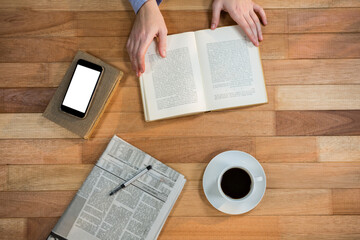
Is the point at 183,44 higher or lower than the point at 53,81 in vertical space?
higher

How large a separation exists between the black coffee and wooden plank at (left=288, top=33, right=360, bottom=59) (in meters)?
0.43

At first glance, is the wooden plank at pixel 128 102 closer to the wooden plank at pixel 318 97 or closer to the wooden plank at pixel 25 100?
the wooden plank at pixel 318 97

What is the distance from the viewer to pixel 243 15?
1.05m

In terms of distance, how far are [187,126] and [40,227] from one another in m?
0.57

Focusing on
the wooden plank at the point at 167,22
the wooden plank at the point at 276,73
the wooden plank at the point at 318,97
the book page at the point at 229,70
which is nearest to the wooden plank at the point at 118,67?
the wooden plank at the point at 276,73

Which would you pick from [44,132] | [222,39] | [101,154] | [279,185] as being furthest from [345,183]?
[44,132]

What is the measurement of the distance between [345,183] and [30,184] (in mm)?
1017

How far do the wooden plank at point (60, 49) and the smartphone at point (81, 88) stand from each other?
0.20 feet

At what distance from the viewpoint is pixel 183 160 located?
1055mm

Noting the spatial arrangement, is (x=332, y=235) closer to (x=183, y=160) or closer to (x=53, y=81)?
(x=183, y=160)

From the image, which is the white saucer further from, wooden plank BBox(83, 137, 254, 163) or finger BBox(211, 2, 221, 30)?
finger BBox(211, 2, 221, 30)

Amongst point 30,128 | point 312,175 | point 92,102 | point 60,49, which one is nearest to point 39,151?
point 30,128

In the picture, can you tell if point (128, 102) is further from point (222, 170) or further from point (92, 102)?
point (222, 170)

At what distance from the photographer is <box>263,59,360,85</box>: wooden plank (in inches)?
42.3
